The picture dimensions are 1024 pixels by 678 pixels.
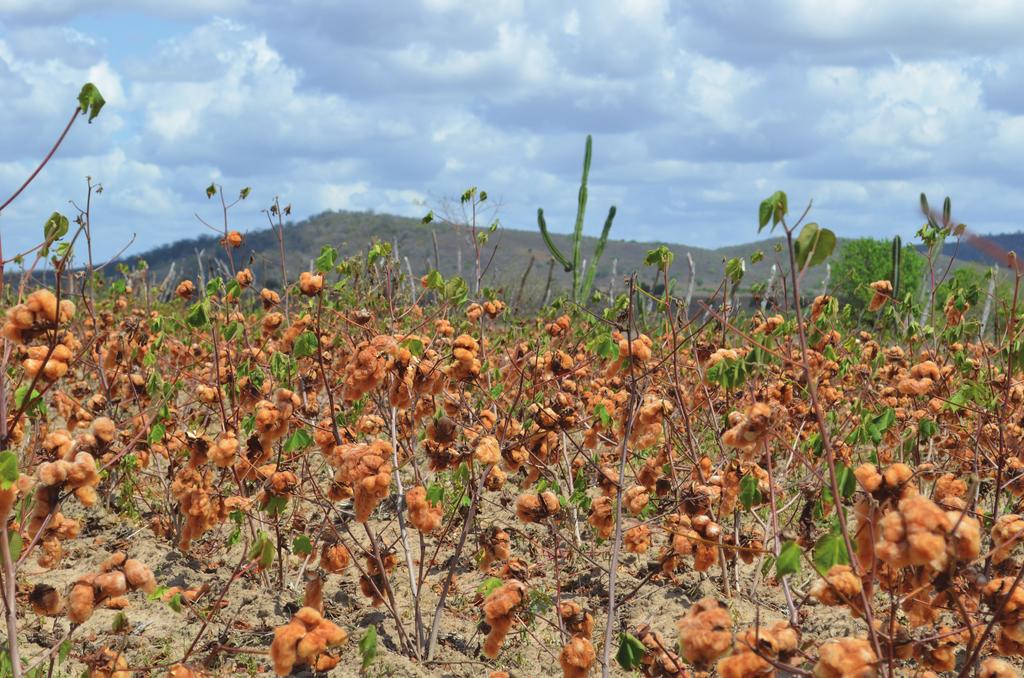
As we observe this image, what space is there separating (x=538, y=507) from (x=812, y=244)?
4.27 ft

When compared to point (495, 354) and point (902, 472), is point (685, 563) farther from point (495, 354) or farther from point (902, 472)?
point (902, 472)

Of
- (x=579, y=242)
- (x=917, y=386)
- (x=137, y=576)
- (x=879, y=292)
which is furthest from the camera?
(x=579, y=242)

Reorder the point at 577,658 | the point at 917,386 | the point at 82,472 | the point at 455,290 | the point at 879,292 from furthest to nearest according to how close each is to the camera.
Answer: the point at 879,292, the point at 455,290, the point at 917,386, the point at 577,658, the point at 82,472

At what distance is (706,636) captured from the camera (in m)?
1.57

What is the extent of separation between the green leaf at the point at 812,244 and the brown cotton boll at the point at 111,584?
1574 mm

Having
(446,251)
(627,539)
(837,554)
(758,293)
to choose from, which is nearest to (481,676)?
(627,539)

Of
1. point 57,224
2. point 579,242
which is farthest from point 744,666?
point 579,242

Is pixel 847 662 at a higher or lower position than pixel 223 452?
lower

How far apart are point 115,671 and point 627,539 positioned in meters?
1.48

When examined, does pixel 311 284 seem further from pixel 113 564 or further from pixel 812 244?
pixel 812 244

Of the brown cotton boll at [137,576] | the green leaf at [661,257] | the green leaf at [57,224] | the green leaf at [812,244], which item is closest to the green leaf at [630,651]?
the green leaf at [812,244]

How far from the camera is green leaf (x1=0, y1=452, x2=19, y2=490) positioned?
67.5 inches

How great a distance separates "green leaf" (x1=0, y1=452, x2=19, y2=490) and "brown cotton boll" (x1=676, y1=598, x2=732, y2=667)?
1.30 metres

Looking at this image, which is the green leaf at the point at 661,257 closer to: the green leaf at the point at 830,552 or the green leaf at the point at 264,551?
the green leaf at the point at 830,552
